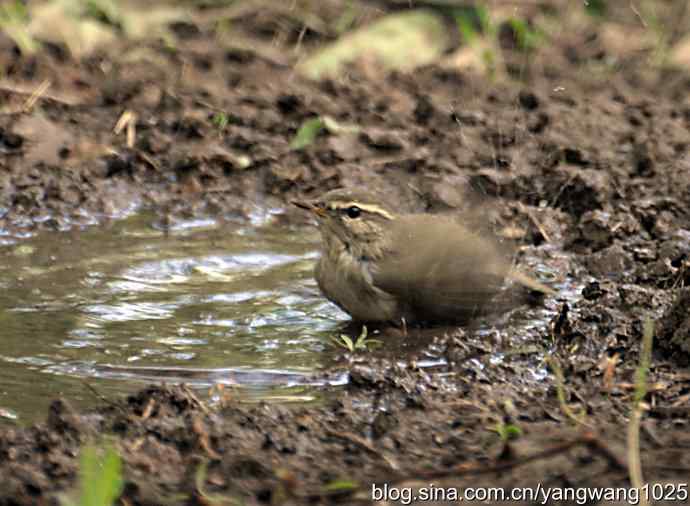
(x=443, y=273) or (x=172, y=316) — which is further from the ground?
(x=443, y=273)

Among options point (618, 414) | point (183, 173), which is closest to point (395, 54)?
point (183, 173)

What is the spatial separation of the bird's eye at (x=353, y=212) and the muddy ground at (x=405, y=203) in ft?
2.87

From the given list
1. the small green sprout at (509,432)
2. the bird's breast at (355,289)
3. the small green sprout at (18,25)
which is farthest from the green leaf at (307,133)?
the small green sprout at (509,432)

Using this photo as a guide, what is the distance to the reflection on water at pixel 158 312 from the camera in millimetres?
6531

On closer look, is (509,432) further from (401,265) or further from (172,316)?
(172,316)

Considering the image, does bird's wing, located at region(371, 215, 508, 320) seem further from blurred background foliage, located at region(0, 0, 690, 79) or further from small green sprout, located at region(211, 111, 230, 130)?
blurred background foliage, located at region(0, 0, 690, 79)

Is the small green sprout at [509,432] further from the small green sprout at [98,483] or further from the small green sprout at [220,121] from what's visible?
the small green sprout at [220,121]

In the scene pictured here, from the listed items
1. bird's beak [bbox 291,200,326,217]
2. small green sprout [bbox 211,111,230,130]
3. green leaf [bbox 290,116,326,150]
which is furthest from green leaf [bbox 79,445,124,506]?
small green sprout [bbox 211,111,230,130]

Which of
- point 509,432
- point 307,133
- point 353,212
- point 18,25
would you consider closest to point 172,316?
point 353,212

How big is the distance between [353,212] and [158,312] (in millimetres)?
1218

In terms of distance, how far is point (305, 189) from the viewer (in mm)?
9719

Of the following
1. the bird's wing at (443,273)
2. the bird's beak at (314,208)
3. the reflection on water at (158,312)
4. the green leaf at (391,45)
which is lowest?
the reflection on water at (158,312)

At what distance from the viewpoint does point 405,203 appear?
9484 millimetres

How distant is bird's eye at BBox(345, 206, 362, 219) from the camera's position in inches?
306
